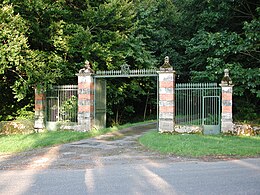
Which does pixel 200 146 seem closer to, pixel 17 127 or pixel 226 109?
pixel 226 109

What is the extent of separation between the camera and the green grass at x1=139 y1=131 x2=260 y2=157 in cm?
1020

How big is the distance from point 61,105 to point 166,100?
5947 mm

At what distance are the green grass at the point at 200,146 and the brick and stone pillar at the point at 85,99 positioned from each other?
4108 mm

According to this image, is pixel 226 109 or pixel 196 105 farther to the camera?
pixel 196 105

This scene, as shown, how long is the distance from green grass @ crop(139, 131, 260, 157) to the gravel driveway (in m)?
0.53


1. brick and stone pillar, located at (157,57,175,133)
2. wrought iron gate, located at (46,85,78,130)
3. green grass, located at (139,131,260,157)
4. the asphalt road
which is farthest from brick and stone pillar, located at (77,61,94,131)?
the asphalt road

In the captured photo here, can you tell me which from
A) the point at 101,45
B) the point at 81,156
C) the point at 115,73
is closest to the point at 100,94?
the point at 115,73

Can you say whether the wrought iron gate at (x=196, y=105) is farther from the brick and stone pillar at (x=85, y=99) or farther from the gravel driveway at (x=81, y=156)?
the brick and stone pillar at (x=85, y=99)

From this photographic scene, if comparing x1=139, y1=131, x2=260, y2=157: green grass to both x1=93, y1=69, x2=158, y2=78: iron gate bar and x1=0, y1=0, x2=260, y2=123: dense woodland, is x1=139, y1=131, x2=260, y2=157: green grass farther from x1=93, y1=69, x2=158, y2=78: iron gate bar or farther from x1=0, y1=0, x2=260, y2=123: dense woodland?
x1=0, y1=0, x2=260, y2=123: dense woodland

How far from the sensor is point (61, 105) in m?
17.2

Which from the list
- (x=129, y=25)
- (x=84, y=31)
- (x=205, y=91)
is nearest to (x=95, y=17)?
(x=84, y=31)

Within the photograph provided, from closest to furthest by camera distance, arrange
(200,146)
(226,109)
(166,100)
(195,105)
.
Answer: (200,146) < (226,109) < (166,100) < (195,105)

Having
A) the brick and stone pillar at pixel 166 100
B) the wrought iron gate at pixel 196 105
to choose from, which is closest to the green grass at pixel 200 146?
the brick and stone pillar at pixel 166 100

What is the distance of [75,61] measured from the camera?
19.4m
